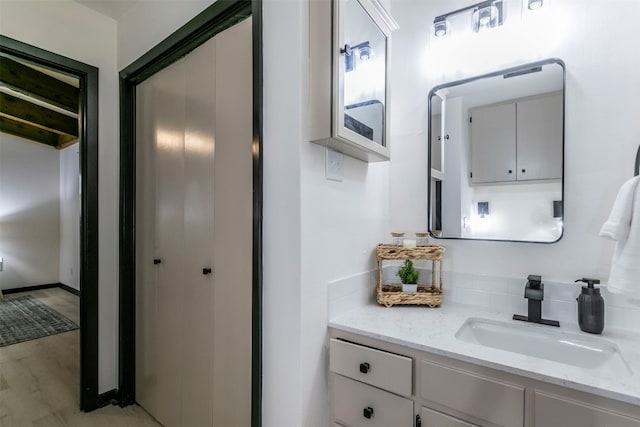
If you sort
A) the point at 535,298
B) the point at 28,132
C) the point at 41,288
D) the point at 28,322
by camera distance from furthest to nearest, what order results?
the point at 41,288, the point at 28,132, the point at 28,322, the point at 535,298

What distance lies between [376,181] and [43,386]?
2807 millimetres

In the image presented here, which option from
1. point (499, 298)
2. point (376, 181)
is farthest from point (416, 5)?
point (499, 298)

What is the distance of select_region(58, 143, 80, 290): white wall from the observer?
18.6ft

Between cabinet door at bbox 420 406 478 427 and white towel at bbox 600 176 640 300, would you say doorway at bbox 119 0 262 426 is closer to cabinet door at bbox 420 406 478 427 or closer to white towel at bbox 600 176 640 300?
cabinet door at bbox 420 406 478 427

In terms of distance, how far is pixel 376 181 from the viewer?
63.8 inches

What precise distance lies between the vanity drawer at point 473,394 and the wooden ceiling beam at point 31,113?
6.01m

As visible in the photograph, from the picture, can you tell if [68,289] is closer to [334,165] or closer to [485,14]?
[334,165]

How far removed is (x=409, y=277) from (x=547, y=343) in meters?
0.56

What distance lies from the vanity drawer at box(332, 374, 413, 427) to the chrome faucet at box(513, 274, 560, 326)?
62cm

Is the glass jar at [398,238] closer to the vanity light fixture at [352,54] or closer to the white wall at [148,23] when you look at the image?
the vanity light fixture at [352,54]

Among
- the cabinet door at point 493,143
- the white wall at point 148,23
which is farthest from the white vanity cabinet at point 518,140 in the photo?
the white wall at point 148,23

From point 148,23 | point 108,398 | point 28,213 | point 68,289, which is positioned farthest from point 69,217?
point 148,23

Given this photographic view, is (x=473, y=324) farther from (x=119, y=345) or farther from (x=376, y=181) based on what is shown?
(x=119, y=345)

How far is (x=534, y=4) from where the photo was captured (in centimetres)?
134
